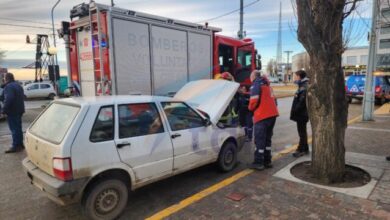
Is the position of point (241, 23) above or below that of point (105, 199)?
above

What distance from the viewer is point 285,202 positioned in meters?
3.96

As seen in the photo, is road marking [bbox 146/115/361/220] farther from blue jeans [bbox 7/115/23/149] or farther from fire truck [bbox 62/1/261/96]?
blue jeans [bbox 7/115/23/149]

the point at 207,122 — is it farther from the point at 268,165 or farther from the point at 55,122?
the point at 55,122

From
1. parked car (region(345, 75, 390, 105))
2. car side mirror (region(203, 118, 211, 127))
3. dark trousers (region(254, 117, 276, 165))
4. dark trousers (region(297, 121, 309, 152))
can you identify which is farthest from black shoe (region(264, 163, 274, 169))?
parked car (region(345, 75, 390, 105))

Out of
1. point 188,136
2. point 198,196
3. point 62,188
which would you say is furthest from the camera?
point 188,136

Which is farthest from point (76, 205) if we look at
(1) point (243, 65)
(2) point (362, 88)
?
(2) point (362, 88)

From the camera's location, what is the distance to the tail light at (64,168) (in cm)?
315

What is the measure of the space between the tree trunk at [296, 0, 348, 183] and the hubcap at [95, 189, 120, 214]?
3269 millimetres

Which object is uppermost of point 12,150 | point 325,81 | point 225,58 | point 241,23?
point 241,23

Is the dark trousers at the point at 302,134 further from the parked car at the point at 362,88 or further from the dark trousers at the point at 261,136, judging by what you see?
the parked car at the point at 362,88

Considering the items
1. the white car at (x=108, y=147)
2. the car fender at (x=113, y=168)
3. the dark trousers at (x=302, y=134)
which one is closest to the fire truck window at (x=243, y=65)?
the dark trousers at (x=302, y=134)

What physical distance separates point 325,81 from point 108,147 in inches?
134

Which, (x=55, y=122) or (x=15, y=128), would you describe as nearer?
(x=55, y=122)

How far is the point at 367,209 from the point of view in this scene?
3.70 meters
